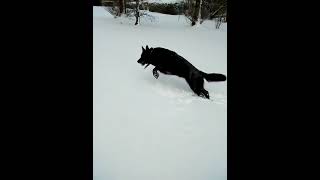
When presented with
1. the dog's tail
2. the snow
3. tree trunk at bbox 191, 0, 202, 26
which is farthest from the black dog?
tree trunk at bbox 191, 0, 202, 26

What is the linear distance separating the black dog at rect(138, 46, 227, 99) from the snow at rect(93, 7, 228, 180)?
0.44 feet

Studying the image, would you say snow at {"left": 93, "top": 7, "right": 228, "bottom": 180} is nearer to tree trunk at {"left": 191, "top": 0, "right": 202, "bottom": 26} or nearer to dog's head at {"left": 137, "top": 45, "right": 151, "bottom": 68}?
dog's head at {"left": 137, "top": 45, "right": 151, "bottom": 68}

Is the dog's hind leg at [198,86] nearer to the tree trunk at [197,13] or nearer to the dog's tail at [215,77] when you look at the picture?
the dog's tail at [215,77]

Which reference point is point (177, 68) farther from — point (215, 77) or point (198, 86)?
point (215, 77)

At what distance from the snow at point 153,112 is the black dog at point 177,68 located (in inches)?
5.2

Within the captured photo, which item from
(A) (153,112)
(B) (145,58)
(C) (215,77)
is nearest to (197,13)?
(B) (145,58)

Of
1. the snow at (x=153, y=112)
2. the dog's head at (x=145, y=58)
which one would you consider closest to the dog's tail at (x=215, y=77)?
the snow at (x=153, y=112)

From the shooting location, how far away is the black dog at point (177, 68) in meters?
4.07

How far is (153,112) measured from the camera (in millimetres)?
3479

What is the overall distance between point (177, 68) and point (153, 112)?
1.06 meters
